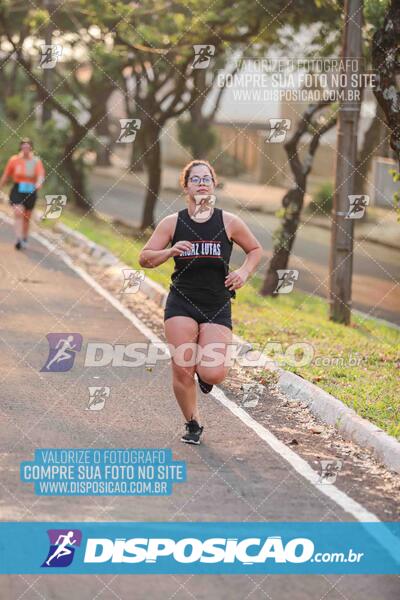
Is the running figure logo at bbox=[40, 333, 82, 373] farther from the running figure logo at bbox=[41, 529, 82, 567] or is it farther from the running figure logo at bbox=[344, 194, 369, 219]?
the running figure logo at bbox=[41, 529, 82, 567]

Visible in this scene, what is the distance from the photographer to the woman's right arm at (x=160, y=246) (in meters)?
9.07

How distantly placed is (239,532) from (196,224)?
2562mm

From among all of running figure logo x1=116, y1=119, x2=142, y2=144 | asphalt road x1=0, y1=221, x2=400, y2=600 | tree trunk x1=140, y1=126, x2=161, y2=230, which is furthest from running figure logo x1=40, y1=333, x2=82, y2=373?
tree trunk x1=140, y1=126, x2=161, y2=230

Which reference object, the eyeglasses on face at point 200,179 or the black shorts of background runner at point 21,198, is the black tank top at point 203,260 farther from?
the black shorts of background runner at point 21,198

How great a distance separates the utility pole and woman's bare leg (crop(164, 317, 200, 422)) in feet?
24.7

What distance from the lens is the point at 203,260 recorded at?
362 inches

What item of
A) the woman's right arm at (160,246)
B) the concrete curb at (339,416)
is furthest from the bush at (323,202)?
the woman's right arm at (160,246)

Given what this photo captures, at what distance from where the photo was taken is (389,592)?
21.9ft

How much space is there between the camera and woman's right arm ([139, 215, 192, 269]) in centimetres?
907

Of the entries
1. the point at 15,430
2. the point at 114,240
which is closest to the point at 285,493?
the point at 15,430

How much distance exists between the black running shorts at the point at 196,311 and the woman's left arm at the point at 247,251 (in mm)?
185

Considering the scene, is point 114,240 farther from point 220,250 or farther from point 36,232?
point 220,250

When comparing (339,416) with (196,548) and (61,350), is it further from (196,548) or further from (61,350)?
(61,350)

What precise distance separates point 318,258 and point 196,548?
71.3 feet
